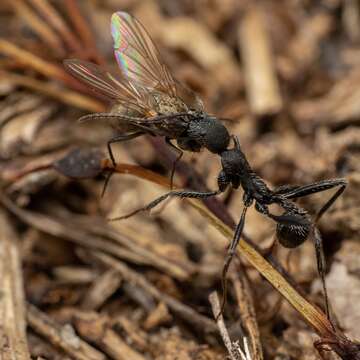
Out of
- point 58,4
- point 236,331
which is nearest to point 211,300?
point 236,331

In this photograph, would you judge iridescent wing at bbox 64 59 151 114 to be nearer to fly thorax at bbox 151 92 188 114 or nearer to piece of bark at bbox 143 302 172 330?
fly thorax at bbox 151 92 188 114

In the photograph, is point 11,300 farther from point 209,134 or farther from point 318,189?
point 318,189

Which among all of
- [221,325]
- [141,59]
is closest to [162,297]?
[221,325]

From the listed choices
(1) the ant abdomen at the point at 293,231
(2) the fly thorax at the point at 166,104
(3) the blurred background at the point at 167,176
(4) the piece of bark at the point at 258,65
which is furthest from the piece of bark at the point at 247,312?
(4) the piece of bark at the point at 258,65

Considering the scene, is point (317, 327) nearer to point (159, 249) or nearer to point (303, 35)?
point (159, 249)

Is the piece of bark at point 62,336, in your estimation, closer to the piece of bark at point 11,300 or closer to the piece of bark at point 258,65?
the piece of bark at point 11,300
